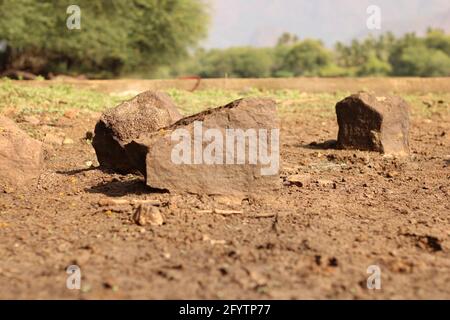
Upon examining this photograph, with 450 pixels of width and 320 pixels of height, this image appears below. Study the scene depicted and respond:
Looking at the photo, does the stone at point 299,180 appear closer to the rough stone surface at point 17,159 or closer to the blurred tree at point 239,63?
the rough stone surface at point 17,159

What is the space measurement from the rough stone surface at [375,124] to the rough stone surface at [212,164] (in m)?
2.71

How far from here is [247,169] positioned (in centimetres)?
472

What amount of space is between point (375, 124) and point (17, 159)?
394 centimetres

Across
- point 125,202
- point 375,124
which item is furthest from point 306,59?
point 125,202

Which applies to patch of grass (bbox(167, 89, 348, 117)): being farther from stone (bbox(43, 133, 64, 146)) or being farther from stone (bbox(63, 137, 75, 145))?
stone (bbox(43, 133, 64, 146))

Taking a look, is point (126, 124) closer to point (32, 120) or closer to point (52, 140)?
point (52, 140)

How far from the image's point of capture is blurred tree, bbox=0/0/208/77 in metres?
18.5

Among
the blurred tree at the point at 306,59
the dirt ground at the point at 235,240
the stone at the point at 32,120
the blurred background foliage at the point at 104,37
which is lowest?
the dirt ground at the point at 235,240

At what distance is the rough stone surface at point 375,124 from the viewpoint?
7.20 meters

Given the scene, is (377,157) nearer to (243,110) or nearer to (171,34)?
(243,110)

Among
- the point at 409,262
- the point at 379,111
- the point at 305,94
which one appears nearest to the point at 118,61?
the point at 305,94

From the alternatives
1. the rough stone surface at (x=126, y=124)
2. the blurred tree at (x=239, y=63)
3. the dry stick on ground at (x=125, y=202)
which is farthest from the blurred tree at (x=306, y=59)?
the dry stick on ground at (x=125, y=202)

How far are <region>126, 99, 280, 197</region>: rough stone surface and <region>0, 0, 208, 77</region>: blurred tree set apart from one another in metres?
14.3

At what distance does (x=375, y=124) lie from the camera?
7.21 m
